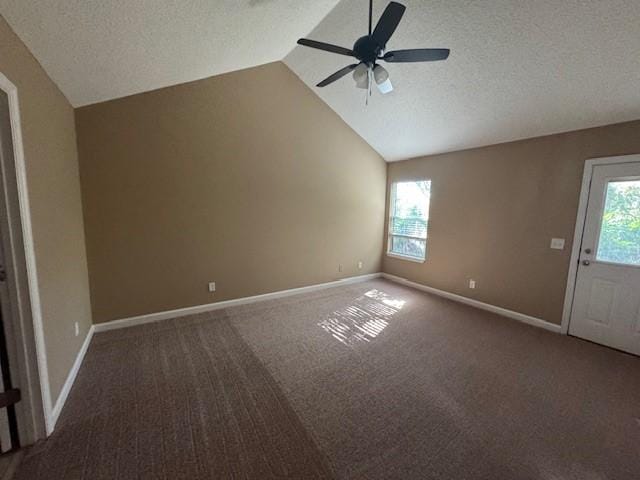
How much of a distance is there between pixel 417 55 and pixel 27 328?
10.4ft

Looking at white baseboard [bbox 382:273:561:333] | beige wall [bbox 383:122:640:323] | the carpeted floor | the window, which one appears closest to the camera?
the carpeted floor

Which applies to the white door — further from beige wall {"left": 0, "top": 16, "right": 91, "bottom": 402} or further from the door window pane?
beige wall {"left": 0, "top": 16, "right": 91, "bottom": 402}

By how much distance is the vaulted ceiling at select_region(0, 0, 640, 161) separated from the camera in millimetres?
1839

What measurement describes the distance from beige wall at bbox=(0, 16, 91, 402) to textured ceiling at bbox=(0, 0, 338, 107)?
0.15 metres

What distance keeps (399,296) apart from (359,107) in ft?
10.0

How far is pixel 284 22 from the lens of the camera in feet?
8.35

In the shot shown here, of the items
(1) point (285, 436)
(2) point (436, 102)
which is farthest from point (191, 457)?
(2) point (436, 102)

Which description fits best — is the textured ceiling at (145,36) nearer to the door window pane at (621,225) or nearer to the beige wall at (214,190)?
the beige wall at (214,190)

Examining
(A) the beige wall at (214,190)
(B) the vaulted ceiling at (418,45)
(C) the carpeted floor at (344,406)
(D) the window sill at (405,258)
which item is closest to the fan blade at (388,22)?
(B) the vaulted ceiling at (418,45)

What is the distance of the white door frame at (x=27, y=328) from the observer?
156cm

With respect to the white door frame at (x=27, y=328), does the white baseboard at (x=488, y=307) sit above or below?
below

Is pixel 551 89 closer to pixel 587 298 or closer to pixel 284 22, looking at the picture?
pixel 587 298

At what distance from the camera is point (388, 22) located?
1.77 metres

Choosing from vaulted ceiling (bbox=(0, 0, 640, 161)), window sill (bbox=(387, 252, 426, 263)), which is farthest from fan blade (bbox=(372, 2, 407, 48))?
window sill (bbox=(387, 252, 426, 263))
